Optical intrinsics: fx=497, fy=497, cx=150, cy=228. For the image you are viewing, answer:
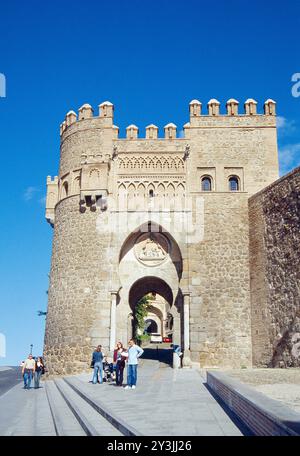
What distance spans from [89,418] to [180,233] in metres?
Result: 11.0

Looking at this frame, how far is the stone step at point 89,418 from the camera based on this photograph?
19.1 ft

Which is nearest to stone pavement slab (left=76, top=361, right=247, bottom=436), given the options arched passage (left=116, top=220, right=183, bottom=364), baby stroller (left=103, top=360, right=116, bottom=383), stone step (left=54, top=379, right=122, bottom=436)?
stone step (left=54, top=379, right=122, bottom=436)

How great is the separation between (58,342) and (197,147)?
850 cm

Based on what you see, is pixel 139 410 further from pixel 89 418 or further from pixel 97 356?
pixel 97 356

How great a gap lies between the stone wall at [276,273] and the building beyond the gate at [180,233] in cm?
5

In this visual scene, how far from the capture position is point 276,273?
15430 millimetres

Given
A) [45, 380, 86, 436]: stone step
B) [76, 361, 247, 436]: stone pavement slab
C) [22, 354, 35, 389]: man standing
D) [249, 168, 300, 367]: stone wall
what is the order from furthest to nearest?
[249, 168, 300, 367]: stone wall → [22, 354, 35, 389]: man standing → [45, 380, 86, 436]: stone step → [76, 361, 247, 436]: stone pavement slab

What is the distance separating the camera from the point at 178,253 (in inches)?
698

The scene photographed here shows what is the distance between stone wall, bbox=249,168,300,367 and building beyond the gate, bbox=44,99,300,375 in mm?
53

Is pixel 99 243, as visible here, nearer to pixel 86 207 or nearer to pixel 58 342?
pixel 86 207

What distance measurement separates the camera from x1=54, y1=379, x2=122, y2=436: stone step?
5.83 metres

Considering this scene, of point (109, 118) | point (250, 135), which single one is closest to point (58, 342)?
point (109, 118)

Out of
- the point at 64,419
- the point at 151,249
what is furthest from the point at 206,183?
the point at 64,419

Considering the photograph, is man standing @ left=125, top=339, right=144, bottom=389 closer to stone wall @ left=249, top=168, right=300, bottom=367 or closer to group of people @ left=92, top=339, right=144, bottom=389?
group of people @ left=92, top=339, right=144, bottom=389
